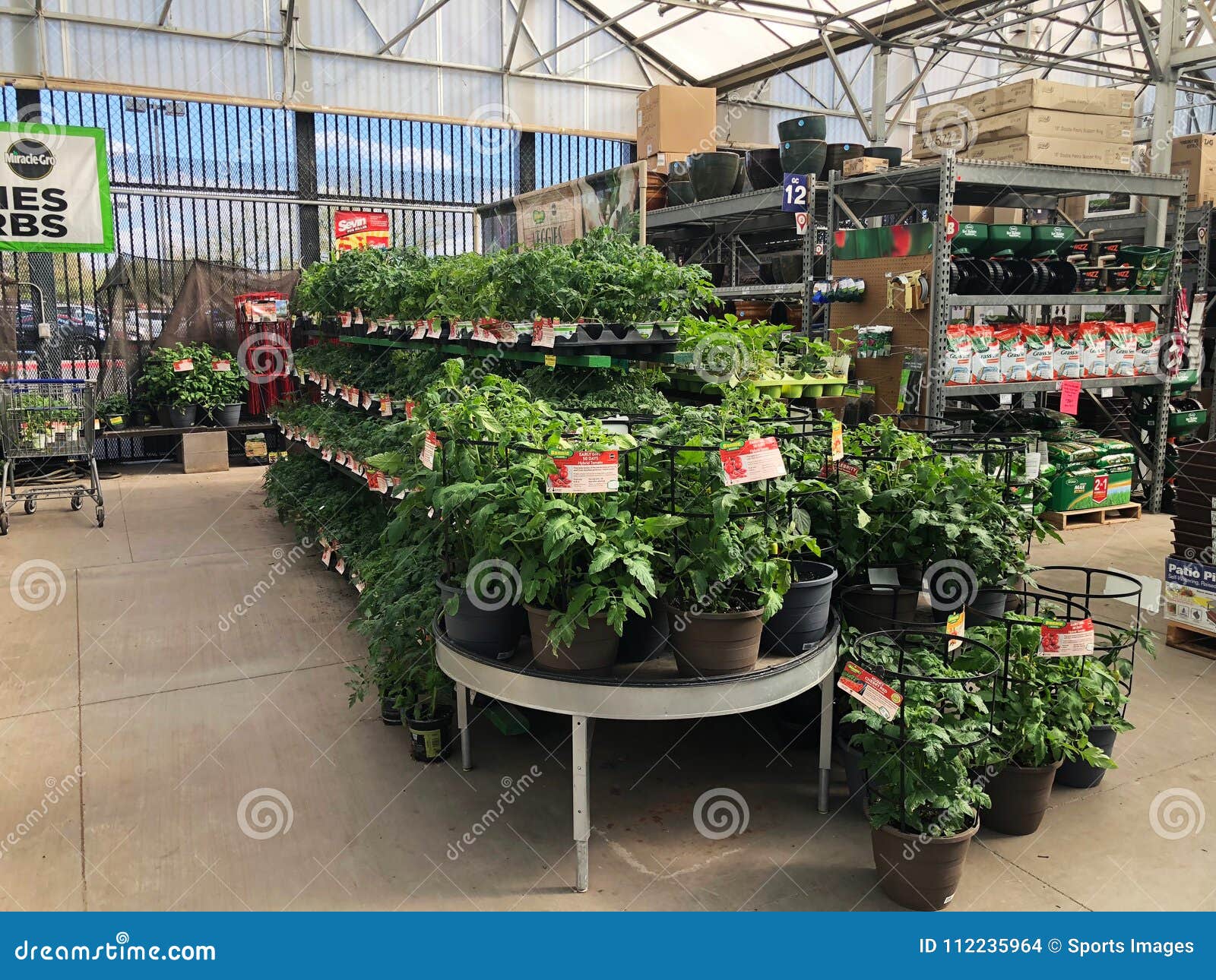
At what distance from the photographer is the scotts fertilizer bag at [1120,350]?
271 inches

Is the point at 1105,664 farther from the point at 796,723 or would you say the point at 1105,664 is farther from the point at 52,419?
the point at 52,419

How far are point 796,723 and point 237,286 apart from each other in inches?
355

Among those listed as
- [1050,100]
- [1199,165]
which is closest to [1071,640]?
[1050,100]

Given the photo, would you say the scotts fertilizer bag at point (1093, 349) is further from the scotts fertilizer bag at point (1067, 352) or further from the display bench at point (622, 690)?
the display bench at point (622, 690)

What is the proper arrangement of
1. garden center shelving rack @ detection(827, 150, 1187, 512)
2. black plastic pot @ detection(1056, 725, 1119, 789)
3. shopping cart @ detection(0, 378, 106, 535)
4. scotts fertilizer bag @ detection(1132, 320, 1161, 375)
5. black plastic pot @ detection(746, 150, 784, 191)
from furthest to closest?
black plastic pot @ detection(746, 150, 784, 191) < shopping cart @ detection(0, 378, 106, 535) < scotts fertilizer bag @ detection(1132, 320, 1161, 375) < garden center shelving rack @ detection(827, 150, 1187, 512) < black plastic pot @ detection(1056, 725, 1119, 789)

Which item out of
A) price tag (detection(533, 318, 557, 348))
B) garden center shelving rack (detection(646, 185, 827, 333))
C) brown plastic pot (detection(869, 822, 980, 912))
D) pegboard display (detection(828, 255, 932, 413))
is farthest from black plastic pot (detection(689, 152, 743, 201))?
brown plastic pot (detection(869, 822, 980, 912))

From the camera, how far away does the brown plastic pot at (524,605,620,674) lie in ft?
8.78

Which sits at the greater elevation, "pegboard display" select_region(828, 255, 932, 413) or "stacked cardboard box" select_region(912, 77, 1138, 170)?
"stacked cardboard box" select_region(912, 77, 1138, 170)

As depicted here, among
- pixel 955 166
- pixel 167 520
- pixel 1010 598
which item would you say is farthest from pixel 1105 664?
pixel 167 520

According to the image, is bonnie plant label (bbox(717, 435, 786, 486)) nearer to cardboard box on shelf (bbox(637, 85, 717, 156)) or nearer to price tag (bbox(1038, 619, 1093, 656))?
price tag (bbox(1038, 619, 1093, 656))

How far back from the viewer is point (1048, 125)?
21.3ft

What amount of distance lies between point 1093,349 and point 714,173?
306 centimetres

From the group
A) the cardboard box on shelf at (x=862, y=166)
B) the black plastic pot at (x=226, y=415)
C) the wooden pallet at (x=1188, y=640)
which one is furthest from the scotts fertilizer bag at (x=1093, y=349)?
the black plastic pot at (x=226, y=415)

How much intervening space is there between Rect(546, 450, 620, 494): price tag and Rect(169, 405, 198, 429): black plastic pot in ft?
27.6
